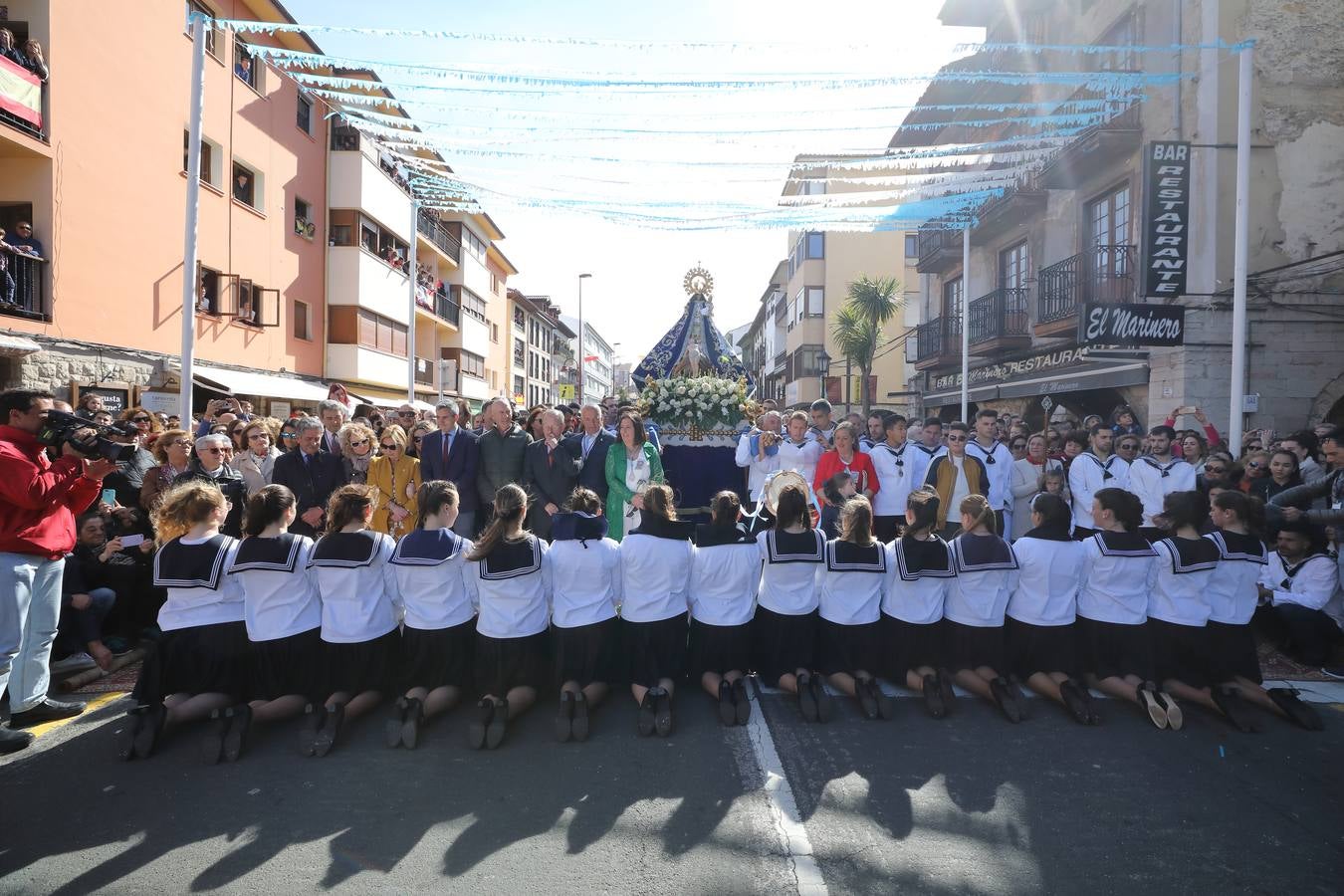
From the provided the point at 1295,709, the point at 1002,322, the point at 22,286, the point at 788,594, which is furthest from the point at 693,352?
the point at 1002,322

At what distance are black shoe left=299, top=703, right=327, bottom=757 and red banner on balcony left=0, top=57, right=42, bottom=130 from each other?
37.4 ft

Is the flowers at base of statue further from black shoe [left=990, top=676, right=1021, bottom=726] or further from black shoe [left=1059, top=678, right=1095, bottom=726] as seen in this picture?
black shoe [left=1059, top=678, right=1095, bottom=726]

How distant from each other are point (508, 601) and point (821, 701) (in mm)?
2006

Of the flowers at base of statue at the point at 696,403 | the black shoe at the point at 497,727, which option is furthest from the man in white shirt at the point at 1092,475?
the black shoe at the point at 497,727

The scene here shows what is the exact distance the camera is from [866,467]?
7.93m

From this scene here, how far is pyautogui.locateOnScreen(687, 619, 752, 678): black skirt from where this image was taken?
16.7 ft

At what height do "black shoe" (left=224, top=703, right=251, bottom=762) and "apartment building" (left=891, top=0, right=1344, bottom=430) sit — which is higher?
"apartment building" (left=891, top=0, right=1344, bottom=430)

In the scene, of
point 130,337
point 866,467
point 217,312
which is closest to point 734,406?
point 866,467

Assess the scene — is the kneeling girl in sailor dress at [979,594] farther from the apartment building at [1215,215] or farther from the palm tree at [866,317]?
the palm tree at [866,317]

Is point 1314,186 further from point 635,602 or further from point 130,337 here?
point 130,337

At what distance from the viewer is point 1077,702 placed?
15.5 ft

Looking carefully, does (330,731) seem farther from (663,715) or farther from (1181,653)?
(1181,653)

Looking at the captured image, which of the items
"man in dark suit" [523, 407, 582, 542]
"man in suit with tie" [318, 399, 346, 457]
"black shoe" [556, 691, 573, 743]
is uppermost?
"man in suit with tie" [318, 399, 346, 457]

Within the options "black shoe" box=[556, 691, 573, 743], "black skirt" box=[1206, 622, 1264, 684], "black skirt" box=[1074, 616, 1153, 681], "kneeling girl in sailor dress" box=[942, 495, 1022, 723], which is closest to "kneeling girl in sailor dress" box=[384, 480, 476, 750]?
"black shoe" box=[556, 691, 573, 743]
